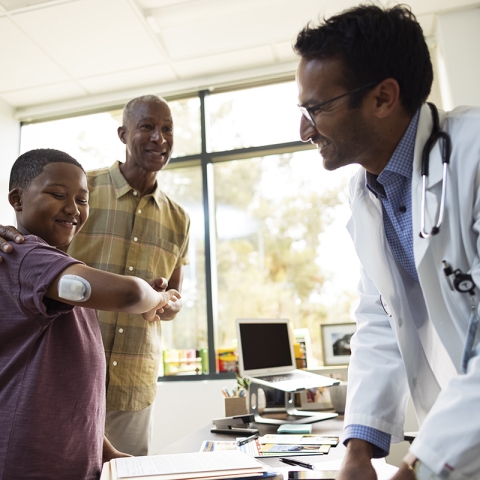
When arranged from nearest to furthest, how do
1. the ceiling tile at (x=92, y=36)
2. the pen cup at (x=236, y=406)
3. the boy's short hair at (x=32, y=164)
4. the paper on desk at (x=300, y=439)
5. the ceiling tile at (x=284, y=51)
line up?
the boy's short hair at (x=32, y=164) → the paper on desk at (x=300, y=439) → the pen cup at (x=236, y=406) → the ceiling tile at (x=92, y=36) → the ceiling tile at (x=284, y=51)

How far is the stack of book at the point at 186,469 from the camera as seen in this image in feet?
3.11

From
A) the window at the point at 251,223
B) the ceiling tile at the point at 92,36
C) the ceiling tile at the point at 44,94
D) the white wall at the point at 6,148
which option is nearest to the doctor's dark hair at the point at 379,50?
the ceiling tile at the point at 92,36

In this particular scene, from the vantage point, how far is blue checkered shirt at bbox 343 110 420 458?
3.68 feet

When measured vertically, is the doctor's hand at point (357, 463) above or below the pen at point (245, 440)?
Result: above

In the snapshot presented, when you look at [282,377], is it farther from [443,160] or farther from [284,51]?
[284,51]

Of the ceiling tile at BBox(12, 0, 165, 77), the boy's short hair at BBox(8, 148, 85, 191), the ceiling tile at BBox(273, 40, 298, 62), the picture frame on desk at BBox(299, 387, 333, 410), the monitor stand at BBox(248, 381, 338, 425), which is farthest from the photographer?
the ceiling tile at BBox(273, 40, 298, 62)

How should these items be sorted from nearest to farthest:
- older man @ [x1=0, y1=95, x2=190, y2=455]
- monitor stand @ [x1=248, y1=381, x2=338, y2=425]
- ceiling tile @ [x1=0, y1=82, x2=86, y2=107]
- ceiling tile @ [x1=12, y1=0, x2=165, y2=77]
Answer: older man @ [x1=0, y1=95, x2=190, y2=455], monitor stand @ [x1=248, y1=381, x2=338, y2=425], ceiling tile @ [x1=12, y1=0, x2=165, y2=77], ceiling tile @ [x1=0, y1=82, x2=86, y2=107]

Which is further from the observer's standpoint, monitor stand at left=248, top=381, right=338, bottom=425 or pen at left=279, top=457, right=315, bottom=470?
monitor stand at left=248, top=381, right=338, bottom=425

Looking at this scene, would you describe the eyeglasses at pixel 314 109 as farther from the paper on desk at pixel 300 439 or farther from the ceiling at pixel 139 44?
the ceiling at pixel 139 44

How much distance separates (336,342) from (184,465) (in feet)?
7.41

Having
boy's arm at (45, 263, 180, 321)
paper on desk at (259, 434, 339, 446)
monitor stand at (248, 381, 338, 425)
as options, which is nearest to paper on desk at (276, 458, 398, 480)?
paper on desk at (259, 434, 339, 446)

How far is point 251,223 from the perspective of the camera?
400 centimetres

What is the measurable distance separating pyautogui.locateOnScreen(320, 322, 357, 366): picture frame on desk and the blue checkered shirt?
2044 millimetres

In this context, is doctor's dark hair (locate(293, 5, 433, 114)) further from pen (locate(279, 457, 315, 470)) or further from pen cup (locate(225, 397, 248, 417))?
pen cup (locate(225, 397, 248, 417))
